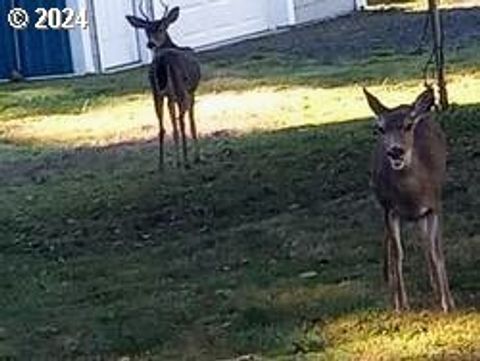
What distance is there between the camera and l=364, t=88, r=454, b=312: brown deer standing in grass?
773cm

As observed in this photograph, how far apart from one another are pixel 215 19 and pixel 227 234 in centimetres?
1628

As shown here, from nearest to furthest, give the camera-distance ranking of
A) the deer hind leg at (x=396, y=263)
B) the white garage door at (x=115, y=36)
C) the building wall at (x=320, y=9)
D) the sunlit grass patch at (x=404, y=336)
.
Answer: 1. the sunlit grass patch at (x=404, y=336)
2. the deer hind leg at (x=396, y=263)
3. the white garage door at (x=115, y=36)
4. the building wall at (x=320, y=9)

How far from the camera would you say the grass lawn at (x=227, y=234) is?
836 cm

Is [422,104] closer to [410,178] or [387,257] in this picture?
[410,178]

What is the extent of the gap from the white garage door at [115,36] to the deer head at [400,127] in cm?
1689

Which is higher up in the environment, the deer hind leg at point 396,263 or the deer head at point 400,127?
the deer head at point 400,127

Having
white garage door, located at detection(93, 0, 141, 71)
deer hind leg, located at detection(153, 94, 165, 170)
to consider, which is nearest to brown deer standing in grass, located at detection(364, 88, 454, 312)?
deer hind leg, located at detection(153, 94, 165, 170)

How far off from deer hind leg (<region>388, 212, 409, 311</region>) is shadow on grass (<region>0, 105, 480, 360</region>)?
4.9 inches

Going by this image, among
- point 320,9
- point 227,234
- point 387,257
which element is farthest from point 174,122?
point 320,9

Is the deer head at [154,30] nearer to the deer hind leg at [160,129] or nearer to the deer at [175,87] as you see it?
the deer at [175,87]

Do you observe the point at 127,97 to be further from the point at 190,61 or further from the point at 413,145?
the point at 413,145


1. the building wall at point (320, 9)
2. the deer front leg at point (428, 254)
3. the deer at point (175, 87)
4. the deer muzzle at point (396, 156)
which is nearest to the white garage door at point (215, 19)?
the building wall at point (320, 9)

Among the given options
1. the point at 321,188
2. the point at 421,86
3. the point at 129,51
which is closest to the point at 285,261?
the point at 321,188

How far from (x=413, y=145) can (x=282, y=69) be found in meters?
14.5
